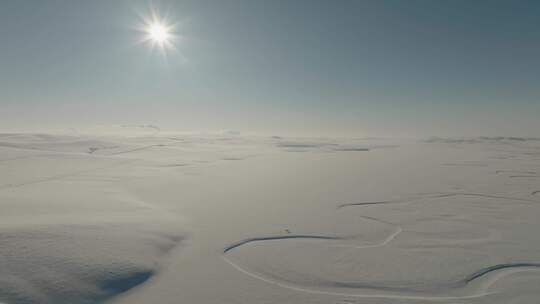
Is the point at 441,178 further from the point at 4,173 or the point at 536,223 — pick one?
the point at 4,173

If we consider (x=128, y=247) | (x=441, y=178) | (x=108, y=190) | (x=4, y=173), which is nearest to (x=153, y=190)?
(x=108, y=190)

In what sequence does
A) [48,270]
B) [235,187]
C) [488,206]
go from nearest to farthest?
[48,270], [488,206], [235,187]

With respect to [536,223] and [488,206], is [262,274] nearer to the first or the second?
[536,223]

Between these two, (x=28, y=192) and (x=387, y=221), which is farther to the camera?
(x=28, y=192)

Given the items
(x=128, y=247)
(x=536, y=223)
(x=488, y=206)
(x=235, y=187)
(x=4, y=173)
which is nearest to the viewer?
(x=128, y=247)

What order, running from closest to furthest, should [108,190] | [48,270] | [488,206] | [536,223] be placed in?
[48,270]
[536,223]
[488,206]
[108,190]

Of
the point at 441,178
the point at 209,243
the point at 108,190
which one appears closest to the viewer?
the point at 209,243

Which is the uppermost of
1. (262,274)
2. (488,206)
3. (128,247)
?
(488,206)

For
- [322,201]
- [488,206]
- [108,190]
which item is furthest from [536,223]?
[108,190]

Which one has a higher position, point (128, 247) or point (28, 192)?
point (28, 192)
